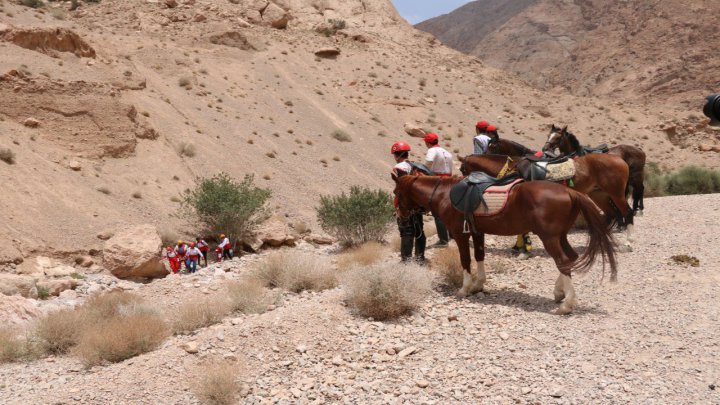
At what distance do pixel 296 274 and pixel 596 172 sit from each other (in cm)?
506

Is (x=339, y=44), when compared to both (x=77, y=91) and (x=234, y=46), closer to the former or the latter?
(x=234, y=46)

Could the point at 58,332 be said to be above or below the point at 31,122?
below

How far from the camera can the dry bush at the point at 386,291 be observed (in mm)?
6516

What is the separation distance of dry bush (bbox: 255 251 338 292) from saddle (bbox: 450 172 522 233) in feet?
8.73

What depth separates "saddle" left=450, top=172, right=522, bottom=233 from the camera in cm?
681

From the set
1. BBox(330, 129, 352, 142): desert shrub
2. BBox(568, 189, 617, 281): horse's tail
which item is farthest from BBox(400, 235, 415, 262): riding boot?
BBox(330, 129, 352, 142): desert shrub

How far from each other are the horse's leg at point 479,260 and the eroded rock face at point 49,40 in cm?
1698

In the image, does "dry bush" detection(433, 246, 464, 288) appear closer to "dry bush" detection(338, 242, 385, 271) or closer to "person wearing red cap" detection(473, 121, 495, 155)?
"dry bush" detection(338, 242, 385, 271)

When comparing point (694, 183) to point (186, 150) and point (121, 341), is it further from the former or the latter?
point (121, 341)

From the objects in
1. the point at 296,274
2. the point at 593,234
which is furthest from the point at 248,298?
the point at 593,234

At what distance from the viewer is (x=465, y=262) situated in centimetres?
704

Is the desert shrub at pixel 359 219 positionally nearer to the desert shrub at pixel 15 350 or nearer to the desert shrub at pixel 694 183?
the desert shrub at pixel 15 350

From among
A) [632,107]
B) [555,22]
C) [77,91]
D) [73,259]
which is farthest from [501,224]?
[555,22]

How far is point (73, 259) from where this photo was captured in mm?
12195
